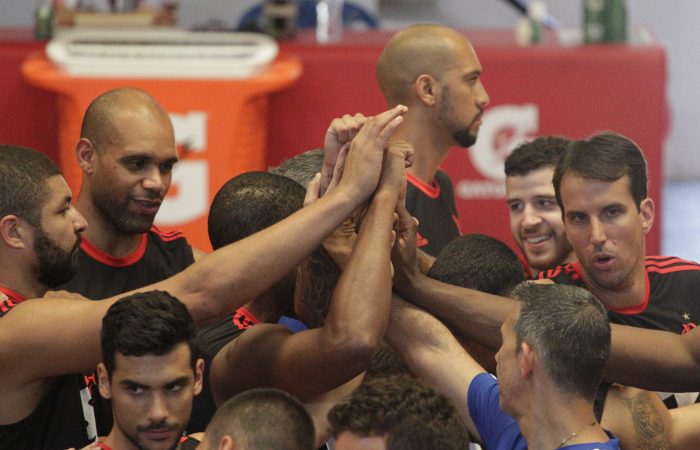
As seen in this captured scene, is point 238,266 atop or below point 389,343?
atop

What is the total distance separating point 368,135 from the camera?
3229 mm

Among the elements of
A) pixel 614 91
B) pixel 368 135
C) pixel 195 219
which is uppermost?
pixel 368 135

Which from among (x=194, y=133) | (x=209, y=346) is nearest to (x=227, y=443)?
(x=209, y=346)

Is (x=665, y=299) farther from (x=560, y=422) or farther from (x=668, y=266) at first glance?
(x=560, y=422)

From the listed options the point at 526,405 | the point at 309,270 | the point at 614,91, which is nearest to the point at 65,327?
the point at 309,270

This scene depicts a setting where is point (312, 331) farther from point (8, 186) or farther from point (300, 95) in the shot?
point (300, 95)

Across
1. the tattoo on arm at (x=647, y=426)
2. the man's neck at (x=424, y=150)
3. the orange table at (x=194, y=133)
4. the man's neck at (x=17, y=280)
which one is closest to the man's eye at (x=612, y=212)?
the tattoo on arm at (x=647, y=426)

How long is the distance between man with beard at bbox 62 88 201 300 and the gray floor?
492 centimetres

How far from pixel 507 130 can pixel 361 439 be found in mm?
4626

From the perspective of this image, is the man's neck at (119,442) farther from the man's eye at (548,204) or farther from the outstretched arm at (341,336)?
the man's eye at (548,204)

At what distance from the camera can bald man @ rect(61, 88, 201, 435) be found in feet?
13.4

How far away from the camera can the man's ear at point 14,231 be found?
3.37 m

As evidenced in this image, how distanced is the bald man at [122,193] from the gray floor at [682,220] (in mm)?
4921

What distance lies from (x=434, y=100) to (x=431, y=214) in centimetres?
50
